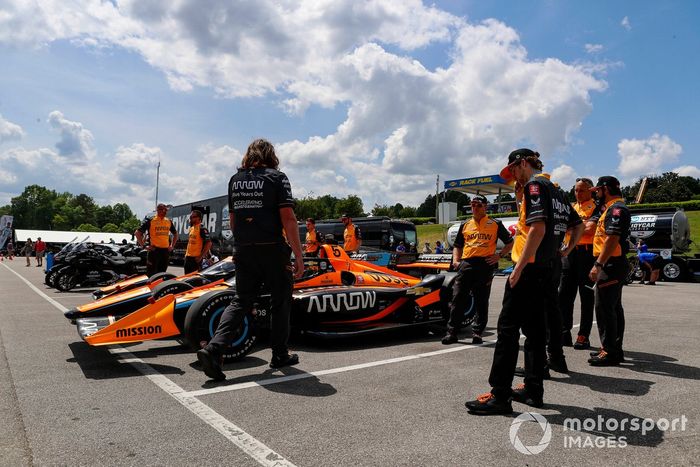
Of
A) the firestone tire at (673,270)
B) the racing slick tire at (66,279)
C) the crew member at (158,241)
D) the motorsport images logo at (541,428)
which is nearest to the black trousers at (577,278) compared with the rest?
the motorsport images logo at (541,428)

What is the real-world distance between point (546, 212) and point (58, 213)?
154m

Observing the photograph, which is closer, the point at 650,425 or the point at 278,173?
the point at 650,425

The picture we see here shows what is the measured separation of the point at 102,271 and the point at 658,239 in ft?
65.0

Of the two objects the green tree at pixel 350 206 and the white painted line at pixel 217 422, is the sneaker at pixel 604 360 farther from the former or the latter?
the green tree at pixel 350 206

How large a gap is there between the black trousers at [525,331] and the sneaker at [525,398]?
34 millimetres

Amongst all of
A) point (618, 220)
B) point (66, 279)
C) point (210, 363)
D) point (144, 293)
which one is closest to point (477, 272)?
point (618, 220)

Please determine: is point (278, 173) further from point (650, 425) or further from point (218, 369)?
point (650, 425)

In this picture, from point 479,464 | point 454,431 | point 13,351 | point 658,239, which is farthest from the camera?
point 658,239

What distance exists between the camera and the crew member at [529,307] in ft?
10.4

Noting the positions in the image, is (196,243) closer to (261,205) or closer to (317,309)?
(317,309)

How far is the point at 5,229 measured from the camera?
173 ft

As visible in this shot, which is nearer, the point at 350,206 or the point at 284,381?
the point at 284,381

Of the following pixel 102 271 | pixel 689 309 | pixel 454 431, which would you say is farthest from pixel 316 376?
pixel 102 271

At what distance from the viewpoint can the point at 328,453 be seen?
2.50 meters
